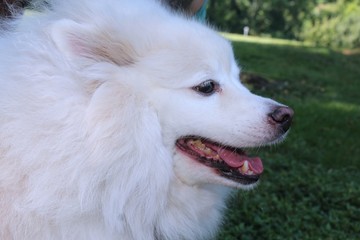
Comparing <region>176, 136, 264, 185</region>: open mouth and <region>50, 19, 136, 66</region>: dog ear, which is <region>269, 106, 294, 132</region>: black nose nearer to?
<region>176, 136, 264, 185</region>: open mouth

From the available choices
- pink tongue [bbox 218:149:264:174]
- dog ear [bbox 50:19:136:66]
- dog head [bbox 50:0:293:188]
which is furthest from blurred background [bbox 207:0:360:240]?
dog ear [bbox 50:19:136:66]

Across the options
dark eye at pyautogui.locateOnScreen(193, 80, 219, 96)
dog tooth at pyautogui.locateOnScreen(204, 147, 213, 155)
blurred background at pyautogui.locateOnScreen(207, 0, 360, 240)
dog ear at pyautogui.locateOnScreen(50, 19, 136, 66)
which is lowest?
blurred background at pyautogui.locateOnScreen(207, 0, 360, 240)

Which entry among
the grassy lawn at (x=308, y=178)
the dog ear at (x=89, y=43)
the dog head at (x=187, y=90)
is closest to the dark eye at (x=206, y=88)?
the dog head at (x=187, y=90)

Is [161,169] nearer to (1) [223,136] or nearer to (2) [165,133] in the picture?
(2) [165,133]

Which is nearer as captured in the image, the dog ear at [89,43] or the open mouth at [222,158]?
the dog ear at [89,43]

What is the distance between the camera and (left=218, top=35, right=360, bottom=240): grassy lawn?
171 inches

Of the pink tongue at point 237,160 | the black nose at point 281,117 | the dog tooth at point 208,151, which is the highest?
the black nose at point 281,117

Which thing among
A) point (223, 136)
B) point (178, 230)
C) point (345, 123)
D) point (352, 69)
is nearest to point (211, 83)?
point (223, 136)

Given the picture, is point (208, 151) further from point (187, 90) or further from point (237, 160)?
point (187, 90)

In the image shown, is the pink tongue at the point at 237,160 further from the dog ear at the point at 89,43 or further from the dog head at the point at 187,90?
the dog ear at the point at 89,43

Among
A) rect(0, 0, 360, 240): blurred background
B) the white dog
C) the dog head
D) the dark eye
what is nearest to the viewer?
the white dog

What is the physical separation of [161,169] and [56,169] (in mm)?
521

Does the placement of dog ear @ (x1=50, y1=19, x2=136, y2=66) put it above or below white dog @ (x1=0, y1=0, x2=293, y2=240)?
above

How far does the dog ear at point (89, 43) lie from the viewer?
2.22m
